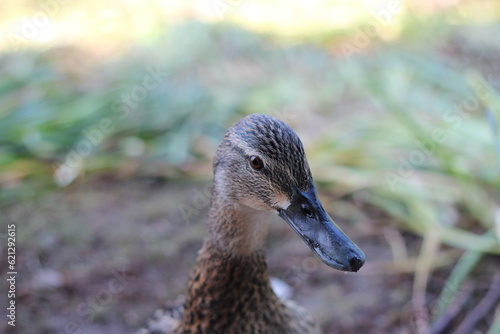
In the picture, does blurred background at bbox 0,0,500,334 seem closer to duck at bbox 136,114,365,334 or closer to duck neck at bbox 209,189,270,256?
duck at bbox 136,114,365,334

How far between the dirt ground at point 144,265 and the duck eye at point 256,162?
1.09m

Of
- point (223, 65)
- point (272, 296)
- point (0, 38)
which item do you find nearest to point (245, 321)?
point (272, 296)

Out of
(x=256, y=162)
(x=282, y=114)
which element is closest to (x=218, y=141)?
(x=282, y=114)

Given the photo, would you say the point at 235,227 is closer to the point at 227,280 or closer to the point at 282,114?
the point at 227,280

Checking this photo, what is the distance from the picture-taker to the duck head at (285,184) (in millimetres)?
1301

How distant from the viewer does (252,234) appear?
4.96ft

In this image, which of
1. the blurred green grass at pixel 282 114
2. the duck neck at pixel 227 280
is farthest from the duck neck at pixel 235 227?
the blurred green grass at pixel 282 114

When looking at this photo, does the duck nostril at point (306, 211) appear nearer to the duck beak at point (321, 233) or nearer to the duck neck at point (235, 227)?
the duck beak at point (321, 233)

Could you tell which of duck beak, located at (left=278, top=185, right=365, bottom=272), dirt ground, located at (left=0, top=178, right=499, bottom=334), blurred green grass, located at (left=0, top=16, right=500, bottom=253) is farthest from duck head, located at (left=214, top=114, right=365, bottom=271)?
blurred green grass, located at (left=0, top=16, right=500, bottom=253)

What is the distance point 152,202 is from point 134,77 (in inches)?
41.1

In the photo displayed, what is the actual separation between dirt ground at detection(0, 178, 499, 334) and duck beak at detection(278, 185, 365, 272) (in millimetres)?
980

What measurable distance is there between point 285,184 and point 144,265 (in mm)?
1364

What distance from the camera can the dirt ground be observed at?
7.34 feet

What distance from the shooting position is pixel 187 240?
265cm
